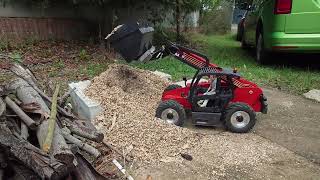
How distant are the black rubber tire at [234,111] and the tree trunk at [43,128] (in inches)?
83.1

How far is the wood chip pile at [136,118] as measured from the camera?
15.0 ft

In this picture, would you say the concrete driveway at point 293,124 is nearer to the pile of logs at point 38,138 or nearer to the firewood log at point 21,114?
the pile of logs at point 38,138

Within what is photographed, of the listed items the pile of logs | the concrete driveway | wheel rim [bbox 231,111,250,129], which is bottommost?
the concrete driveway

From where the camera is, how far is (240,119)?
517 cm

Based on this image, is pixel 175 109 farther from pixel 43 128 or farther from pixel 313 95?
pixel 313 95

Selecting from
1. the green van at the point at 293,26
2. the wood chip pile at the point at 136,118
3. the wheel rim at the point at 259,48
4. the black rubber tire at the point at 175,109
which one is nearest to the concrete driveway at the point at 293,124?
Result: the black rubber tire at the point at 175,109

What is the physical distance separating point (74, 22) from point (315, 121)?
693 cm

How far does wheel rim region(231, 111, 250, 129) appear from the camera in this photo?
202 inches

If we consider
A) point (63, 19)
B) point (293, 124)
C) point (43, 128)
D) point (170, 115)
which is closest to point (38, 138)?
point (43, 128)

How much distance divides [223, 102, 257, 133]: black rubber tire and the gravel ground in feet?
0.28

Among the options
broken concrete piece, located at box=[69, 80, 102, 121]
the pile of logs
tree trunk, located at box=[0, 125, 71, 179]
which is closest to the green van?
broken concrete piece, located at box=[69, 80, 102, 121]

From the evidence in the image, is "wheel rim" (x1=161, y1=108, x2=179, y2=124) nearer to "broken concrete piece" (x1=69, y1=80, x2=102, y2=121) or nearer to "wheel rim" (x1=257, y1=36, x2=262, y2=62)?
"broken concrete piece" (x1=69, y1=80, x2=102, y2=121)

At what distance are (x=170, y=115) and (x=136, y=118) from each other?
1.38 ft

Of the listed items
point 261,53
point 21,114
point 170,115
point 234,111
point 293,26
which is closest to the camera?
point 21,114
